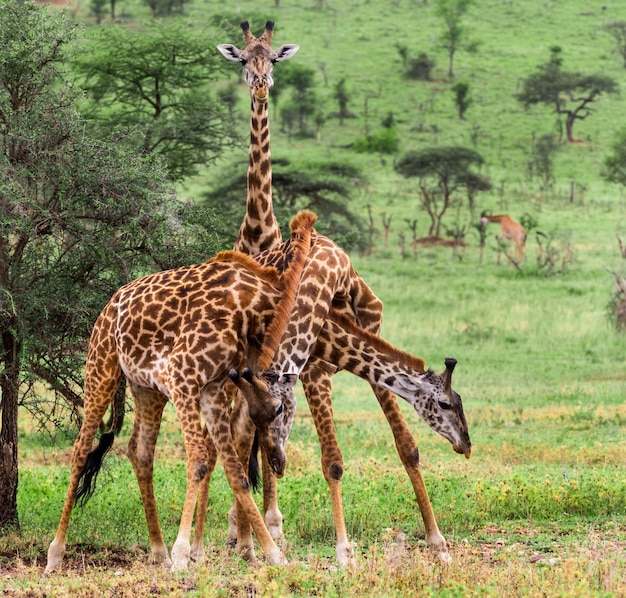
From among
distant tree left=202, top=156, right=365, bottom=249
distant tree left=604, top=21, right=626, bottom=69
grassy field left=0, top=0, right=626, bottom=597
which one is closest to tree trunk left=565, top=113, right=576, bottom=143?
grassy field left=0, top=0, right=626, bottom=597

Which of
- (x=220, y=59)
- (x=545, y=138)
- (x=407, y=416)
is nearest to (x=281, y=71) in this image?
(x=545, y=138)

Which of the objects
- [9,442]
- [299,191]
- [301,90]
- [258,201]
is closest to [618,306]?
[299,191]

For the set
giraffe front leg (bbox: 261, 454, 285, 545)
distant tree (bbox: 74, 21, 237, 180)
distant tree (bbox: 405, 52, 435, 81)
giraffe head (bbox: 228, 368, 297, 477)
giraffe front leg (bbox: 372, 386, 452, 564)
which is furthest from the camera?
distant tree (bbox: 405, 52, 435, 81)

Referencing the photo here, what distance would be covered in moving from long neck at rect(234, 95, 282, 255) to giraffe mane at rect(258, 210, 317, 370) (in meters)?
1.67

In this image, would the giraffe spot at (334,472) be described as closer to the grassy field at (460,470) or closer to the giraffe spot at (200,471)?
the grassy field at (460,470)

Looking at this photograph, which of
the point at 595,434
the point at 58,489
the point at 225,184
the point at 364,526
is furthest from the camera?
the point at 225,184

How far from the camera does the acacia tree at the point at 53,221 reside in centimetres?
888

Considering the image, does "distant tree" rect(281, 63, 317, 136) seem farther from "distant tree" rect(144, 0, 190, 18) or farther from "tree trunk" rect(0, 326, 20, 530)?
"tree trunk" rect(0, 326, 20, 530)

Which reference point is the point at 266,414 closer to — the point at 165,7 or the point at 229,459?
the point at 229,459

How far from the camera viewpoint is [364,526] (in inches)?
352

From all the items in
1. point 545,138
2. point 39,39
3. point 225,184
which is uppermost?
point 39,39

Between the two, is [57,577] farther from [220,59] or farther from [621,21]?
[621,21]

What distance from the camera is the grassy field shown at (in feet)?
21.1

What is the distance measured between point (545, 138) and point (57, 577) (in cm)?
4841
